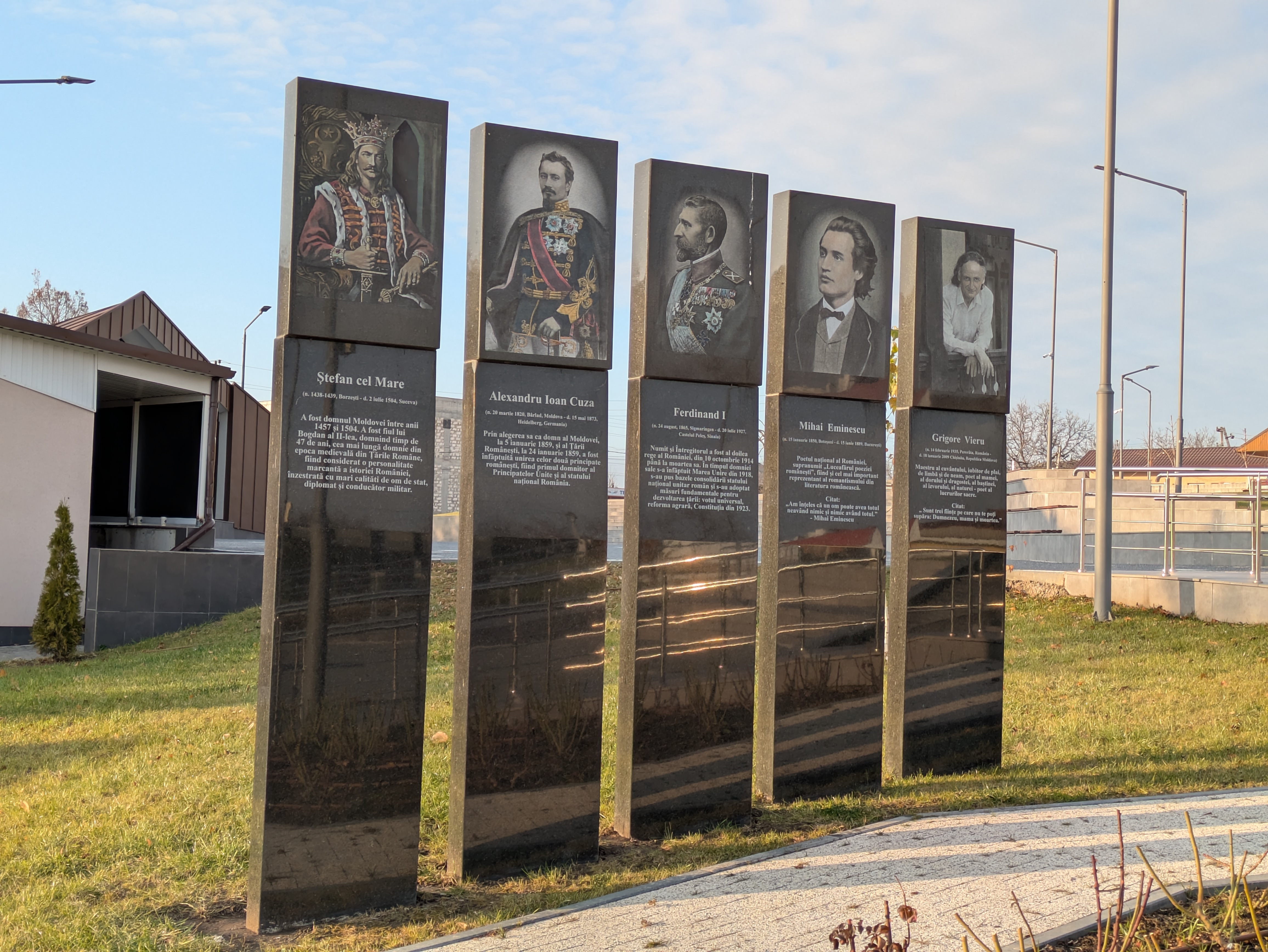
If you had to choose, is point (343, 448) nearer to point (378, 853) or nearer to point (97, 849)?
point (378, 853)

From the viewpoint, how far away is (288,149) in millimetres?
5188

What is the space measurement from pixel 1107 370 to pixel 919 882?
10.9 m

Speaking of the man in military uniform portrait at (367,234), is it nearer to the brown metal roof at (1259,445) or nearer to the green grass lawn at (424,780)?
the green grass lawn at (424,780)

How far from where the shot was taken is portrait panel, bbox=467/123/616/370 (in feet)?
19.2

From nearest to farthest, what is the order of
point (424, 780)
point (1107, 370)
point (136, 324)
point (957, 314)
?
1. point (424, 780)
2. point (957, 314)
3. point (1107, 370)
4. point (136, 324)

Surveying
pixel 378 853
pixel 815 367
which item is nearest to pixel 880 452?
pixel 815 367

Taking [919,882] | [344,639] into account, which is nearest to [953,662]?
[919,882]

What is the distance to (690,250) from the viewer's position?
6.70m

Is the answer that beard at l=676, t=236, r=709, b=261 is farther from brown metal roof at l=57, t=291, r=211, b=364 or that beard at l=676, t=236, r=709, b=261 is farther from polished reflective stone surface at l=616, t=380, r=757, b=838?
brown metal roof at l=57, t=291, r=211, b=364

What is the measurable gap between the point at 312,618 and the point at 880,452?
410cm

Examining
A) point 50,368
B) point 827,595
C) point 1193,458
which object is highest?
point 1193,458

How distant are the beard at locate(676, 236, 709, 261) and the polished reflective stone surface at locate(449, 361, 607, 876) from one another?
1.11m

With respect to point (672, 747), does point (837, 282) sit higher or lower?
higher

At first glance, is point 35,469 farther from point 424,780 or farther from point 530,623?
point 530,623
